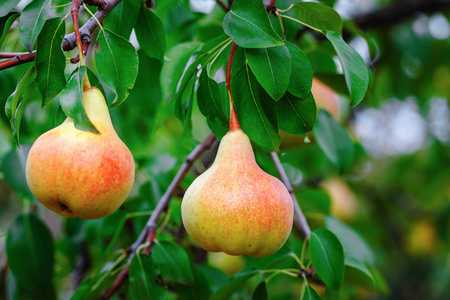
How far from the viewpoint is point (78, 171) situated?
537 mm

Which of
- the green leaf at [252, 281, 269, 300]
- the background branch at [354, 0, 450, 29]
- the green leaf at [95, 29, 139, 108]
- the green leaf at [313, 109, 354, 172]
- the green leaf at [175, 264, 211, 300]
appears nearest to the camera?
the green leaf at [95, 29, 139, 108]

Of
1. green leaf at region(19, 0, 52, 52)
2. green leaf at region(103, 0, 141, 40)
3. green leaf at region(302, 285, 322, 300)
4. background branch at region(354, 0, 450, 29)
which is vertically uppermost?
green leaf at region(19, 0, 52, 52)

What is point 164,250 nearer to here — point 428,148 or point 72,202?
point 72,202

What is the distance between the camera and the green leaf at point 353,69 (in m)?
0.65

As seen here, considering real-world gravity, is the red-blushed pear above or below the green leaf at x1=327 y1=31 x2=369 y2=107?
below

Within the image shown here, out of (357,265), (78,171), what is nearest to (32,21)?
(78,171)

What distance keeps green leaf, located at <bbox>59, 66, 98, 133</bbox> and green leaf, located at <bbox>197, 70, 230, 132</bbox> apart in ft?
0.74

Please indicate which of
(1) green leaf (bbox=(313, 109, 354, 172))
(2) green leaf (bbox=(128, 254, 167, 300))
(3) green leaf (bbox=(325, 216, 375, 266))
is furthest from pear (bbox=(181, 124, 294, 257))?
(3) green leaf (bbox=(325, 216, 375, 266))

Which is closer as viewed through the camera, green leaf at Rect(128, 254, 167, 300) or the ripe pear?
the ripe pear

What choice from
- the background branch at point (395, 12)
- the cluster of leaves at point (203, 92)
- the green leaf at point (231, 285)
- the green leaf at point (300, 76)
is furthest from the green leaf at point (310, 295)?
Result: the background branch at point (395, 12)

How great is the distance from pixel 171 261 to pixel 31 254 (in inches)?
17.9

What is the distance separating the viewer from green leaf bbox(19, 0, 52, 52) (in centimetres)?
58

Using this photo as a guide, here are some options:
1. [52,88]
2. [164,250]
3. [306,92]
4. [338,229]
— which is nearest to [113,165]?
[52,88]

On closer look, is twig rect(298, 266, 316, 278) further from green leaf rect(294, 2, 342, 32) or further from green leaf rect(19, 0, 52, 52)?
green leaf rect(19, 0, 52, 52)
